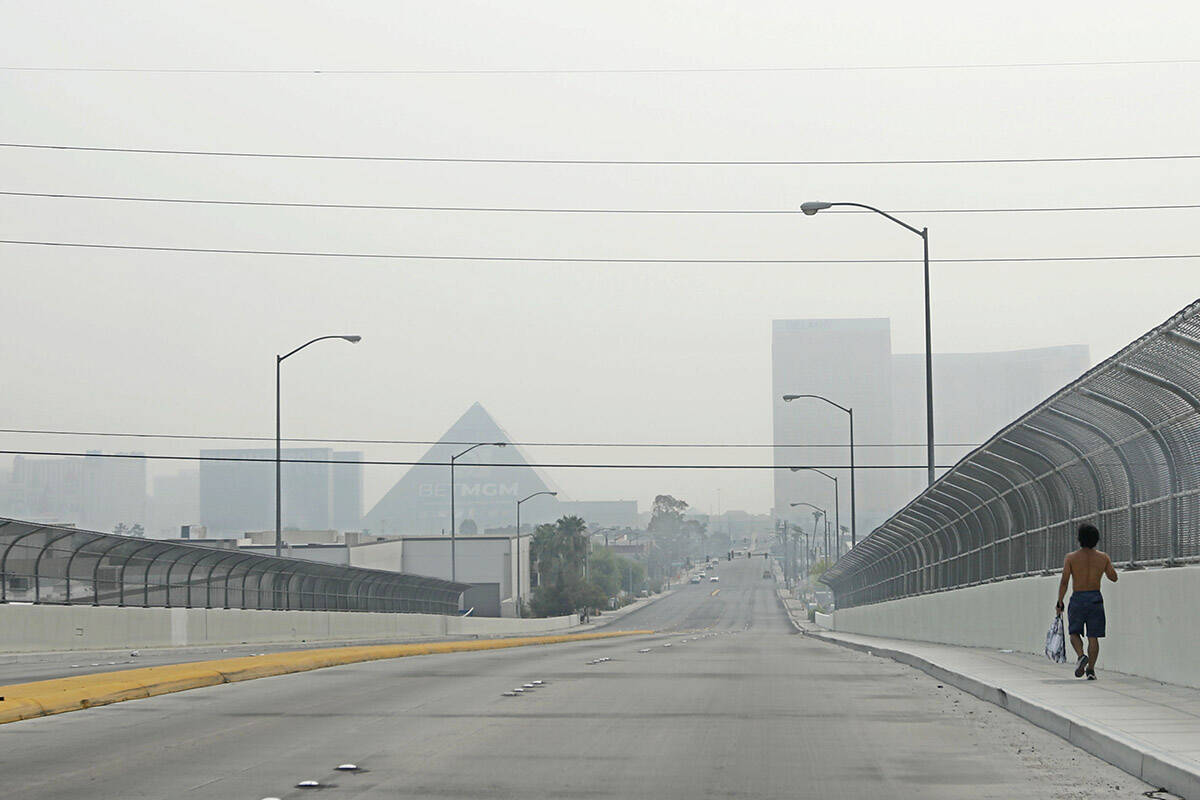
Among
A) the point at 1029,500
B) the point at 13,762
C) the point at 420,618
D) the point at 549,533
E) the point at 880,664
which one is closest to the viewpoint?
the point at 13,762

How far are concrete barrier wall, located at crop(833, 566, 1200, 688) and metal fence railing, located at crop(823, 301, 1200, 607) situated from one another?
28cm

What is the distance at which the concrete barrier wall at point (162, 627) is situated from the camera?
95.3 feet

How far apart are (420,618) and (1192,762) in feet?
208

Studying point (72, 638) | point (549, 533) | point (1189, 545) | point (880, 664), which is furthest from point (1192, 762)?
point (549, 533)

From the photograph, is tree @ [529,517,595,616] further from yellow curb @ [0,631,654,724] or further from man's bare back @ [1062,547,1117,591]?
man's bare back @ [1062,547,1117,591]

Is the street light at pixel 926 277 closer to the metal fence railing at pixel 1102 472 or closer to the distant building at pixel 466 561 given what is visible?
the metal fence railing at pixel 1102 472

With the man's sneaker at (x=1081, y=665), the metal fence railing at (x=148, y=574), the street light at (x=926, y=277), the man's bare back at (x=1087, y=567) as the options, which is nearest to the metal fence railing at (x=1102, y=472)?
the man's bare back at (x=1087, y=567)

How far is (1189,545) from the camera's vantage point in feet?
48.5

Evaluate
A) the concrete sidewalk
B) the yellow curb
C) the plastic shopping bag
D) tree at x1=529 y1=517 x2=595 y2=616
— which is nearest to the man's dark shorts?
the concrete sidewalk

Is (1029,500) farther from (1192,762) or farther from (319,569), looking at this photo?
(319,569)

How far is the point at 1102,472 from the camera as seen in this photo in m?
17.3

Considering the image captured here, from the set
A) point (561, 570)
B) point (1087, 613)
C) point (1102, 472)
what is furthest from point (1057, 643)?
point (561, 570)

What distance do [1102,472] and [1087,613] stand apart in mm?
2598

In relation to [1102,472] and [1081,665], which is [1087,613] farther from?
[1102,472]
